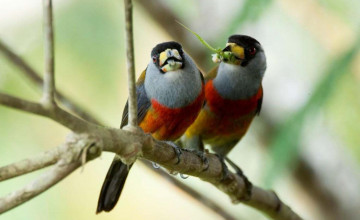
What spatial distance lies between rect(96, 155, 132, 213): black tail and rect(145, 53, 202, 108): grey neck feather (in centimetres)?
39

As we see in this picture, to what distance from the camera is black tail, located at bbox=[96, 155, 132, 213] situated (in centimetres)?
318

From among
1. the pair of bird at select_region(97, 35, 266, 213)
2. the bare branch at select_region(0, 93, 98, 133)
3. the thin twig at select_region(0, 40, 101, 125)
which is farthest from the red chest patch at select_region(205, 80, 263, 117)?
the bare branch at select_region(0, 93, 98, 133)

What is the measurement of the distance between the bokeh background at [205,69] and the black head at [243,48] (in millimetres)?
105

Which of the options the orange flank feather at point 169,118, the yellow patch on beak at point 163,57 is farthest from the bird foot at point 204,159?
the yellow patch on beak at point 163,57

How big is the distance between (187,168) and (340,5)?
1995mm

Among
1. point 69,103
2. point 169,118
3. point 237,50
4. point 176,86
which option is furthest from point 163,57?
point 237,50

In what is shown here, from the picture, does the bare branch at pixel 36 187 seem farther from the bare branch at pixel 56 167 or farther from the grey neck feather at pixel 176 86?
the grey neck feather at pixel 176 86

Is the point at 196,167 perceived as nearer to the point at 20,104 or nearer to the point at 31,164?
the point at 31,164

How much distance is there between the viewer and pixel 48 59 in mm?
1499

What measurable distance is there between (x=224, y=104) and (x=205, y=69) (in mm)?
761

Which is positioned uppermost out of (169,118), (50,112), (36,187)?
(50,112)

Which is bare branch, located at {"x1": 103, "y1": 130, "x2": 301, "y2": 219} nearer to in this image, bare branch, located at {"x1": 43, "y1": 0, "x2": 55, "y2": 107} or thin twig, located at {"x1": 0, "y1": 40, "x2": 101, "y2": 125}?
bare branch, located at {"x1": 43, "y1": 0, "x2": 55, "y2": 107}

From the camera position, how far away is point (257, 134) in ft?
14.4

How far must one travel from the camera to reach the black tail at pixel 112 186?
3180 millimetres
